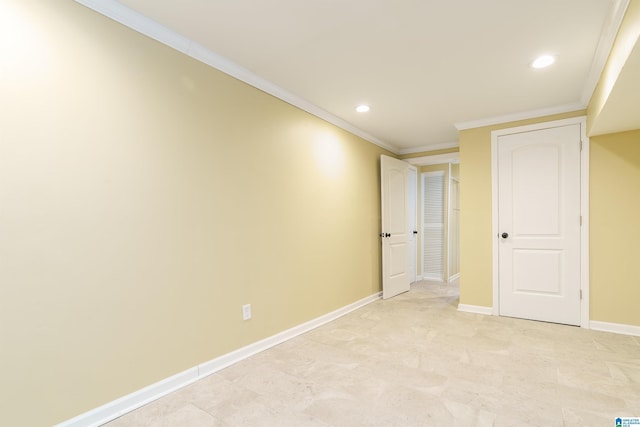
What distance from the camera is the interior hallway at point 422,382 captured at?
1.73 metres

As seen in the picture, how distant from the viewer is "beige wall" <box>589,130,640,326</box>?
2982 mm

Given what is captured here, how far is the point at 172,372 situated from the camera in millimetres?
1994

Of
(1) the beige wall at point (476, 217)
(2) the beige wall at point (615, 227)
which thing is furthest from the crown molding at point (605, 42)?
(1) the beige wall at point (476, 217)

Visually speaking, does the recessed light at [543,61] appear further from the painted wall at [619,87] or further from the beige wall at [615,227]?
the beige wall at [615,227]

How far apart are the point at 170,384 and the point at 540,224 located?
3.80 meters

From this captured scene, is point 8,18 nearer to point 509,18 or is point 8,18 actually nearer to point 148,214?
point 148,214

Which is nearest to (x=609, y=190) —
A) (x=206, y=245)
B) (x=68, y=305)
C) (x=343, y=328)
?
(x=343, y=328)

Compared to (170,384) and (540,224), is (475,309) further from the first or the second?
(170,384)

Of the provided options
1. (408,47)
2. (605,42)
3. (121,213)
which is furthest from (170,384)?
(605,42)

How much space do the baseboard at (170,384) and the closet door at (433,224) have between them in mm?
3682

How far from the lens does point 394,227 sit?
4.62 m

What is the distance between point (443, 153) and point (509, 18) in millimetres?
3153

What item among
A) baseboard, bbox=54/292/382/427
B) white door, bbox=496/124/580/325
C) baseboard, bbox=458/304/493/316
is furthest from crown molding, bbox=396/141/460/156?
baseboard, bbox=54/292/382/427

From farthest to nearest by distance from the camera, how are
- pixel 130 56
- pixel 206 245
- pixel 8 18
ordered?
1. pixel 206 245
2. pixel 130 56
3. pixel 8 18
